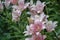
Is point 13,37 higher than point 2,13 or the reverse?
the reverse

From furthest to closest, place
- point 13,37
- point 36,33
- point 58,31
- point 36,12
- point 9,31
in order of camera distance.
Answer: point 9,31 < point 13,37 < point 58,31 < point 36,12 < point 36,33

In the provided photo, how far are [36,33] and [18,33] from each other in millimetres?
541

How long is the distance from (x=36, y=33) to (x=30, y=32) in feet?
0.18

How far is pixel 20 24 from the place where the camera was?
2.13 meters

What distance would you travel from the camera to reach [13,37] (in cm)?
228

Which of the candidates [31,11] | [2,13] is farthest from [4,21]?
[31,11]

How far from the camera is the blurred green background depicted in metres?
2.10

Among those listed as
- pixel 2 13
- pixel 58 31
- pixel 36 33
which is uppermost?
pixel 2 13

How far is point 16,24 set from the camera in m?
2.21

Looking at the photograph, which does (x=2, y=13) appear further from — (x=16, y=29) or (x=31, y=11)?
(x=31, y=11)

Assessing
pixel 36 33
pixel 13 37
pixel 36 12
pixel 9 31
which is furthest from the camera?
pixel 9 31

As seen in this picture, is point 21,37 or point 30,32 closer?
point 30,32

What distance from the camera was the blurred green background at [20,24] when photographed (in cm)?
210

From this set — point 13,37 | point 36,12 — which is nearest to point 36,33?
point 36,12
